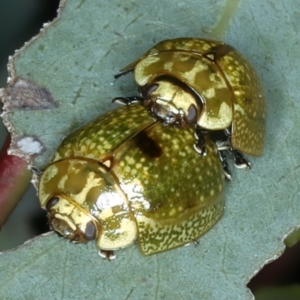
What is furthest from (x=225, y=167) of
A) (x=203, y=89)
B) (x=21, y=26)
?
(x=21, y=26)

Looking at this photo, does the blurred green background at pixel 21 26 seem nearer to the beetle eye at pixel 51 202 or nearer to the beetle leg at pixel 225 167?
the beetle eye at pixel 51 202

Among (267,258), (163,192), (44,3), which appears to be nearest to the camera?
(163,192)

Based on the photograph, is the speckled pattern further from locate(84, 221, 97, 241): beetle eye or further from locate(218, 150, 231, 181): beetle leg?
locate(84, 221, 97, 241): beetle eye

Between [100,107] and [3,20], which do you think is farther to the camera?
[3,20]

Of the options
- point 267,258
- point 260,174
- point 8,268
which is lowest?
point 267,258

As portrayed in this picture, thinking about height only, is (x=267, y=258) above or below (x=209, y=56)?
below

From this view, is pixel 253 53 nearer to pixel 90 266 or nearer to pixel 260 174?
pixel 260 174

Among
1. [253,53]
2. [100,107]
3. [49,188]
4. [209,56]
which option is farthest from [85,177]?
[253,53]

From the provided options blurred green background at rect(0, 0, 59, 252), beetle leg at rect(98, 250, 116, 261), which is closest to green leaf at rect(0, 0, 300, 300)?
beetle leg at rect(98, 250, 116, 261)
